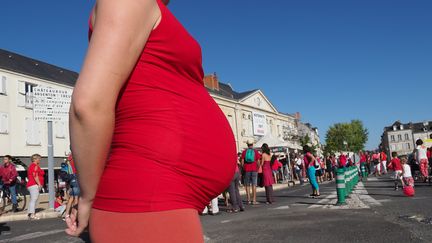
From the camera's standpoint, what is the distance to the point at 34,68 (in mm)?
38719

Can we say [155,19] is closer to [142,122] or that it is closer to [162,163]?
[142,122]

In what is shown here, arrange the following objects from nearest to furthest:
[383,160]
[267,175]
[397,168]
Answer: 1. [267,175]
2. [397,168]
3. [383,160]

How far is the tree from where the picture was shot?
116125 millimetres

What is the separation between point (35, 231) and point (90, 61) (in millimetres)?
8734

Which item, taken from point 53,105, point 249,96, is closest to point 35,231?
point 53,105

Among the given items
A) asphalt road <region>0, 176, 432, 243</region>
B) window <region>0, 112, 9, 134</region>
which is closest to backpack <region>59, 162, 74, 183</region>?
asphalt road <region>0, 176, 432, 243</region>

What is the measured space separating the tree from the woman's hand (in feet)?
383

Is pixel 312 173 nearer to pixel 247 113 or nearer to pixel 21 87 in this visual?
pixel 21 87

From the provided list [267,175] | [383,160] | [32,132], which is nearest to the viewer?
[267,175]

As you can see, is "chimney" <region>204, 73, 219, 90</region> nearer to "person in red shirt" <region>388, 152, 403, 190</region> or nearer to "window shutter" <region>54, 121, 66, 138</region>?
"window shutter" <region>54, 121, 66, 138</region>

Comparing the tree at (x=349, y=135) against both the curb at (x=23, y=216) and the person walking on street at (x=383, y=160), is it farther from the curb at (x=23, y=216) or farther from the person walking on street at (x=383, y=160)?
the curb at (x=23, y=216)

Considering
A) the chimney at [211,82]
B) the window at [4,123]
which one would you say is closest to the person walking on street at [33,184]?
the window at [4,123]

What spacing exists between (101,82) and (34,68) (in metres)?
40.8

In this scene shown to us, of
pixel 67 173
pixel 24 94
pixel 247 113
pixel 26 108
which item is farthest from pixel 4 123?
pixel 247 113
